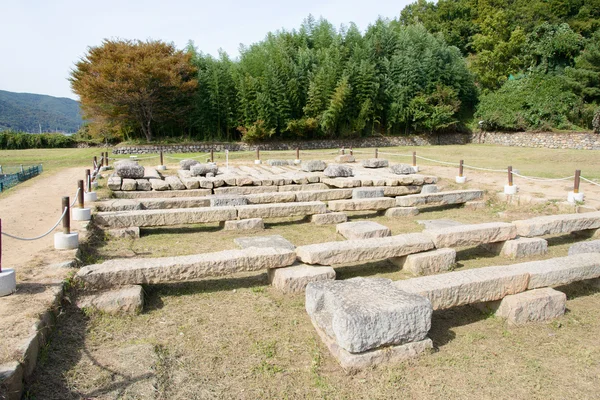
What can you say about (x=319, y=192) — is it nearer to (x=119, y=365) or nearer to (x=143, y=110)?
(x=119, y=365)

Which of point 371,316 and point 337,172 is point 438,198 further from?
point 371,316

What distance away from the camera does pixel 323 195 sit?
1005 centimetres

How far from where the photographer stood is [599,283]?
16.3 ft

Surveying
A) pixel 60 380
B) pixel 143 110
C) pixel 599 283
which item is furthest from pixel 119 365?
pixel 143 110

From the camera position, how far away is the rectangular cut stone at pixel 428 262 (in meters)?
5.32

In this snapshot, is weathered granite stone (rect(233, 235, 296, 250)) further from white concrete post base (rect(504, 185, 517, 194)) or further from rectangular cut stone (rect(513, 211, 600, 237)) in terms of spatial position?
white concrete post base (rect(504, 185, 517, 194))

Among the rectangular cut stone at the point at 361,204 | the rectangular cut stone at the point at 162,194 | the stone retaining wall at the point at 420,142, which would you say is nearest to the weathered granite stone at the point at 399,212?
the rectangular cut stone at the point at 361,204

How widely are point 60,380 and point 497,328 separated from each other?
367cm

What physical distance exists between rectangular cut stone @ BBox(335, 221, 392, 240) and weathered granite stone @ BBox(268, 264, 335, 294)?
1886mm

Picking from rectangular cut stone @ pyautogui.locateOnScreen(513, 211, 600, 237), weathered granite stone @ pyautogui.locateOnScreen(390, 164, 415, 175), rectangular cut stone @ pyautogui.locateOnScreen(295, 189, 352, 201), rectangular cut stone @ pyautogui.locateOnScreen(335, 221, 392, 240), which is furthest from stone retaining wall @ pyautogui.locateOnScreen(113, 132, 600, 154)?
rectangular cut stone @ pyautogui.locateOnScreen(513, 211, 600, 237)

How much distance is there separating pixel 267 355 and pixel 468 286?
1.96 meters

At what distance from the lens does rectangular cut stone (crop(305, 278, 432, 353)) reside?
10.3ft

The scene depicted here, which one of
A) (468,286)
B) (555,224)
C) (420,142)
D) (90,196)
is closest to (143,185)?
(90,196)

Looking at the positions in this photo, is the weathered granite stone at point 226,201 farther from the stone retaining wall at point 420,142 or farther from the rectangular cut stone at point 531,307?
the stone retaining wall at point 420,142
